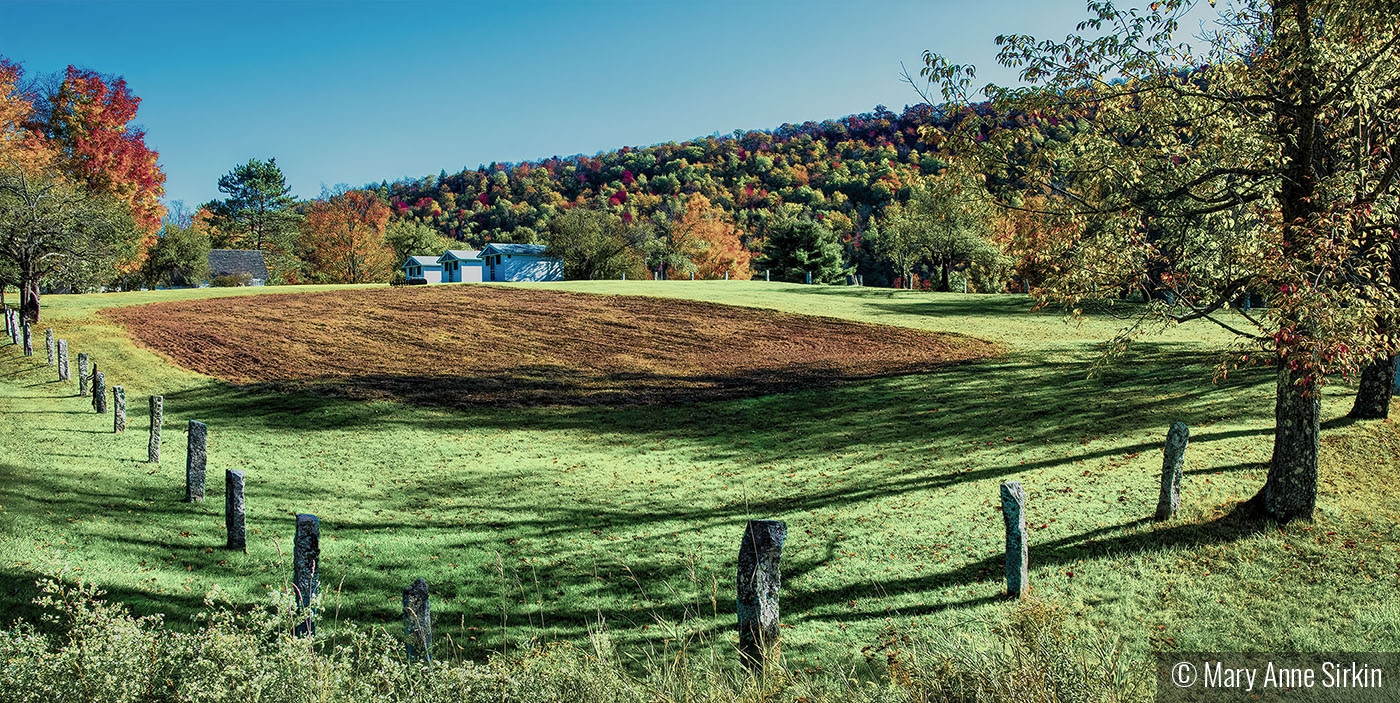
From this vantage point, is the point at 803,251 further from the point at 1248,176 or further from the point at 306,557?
the point at 306,557

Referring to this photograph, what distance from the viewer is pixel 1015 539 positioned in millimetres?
8453

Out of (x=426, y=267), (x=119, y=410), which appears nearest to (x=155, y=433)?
(x=119, y=410)

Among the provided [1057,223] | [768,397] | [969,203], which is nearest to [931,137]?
[969,203]

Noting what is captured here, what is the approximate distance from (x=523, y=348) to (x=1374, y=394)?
2522 cm

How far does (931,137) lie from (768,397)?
11.9m

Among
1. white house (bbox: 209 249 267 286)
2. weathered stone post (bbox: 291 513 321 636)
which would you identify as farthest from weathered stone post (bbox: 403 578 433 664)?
white house (bbox: 209 249 267 286)

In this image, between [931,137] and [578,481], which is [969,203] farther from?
[578,481]

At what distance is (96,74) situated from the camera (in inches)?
2040

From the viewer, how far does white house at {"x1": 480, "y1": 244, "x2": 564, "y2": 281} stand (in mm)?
80375

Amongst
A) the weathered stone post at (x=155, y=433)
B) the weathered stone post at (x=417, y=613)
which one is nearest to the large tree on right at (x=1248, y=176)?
the weathered stone post at (x=417, y=613)

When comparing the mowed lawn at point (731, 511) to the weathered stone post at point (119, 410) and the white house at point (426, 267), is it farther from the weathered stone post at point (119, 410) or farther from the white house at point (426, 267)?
the white house at point (426, 267)

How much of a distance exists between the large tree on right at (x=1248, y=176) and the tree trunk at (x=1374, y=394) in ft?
11.1

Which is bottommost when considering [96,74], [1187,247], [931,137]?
[1187,247]

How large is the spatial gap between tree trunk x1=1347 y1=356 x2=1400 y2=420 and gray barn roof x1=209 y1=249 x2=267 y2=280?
82.5 m
